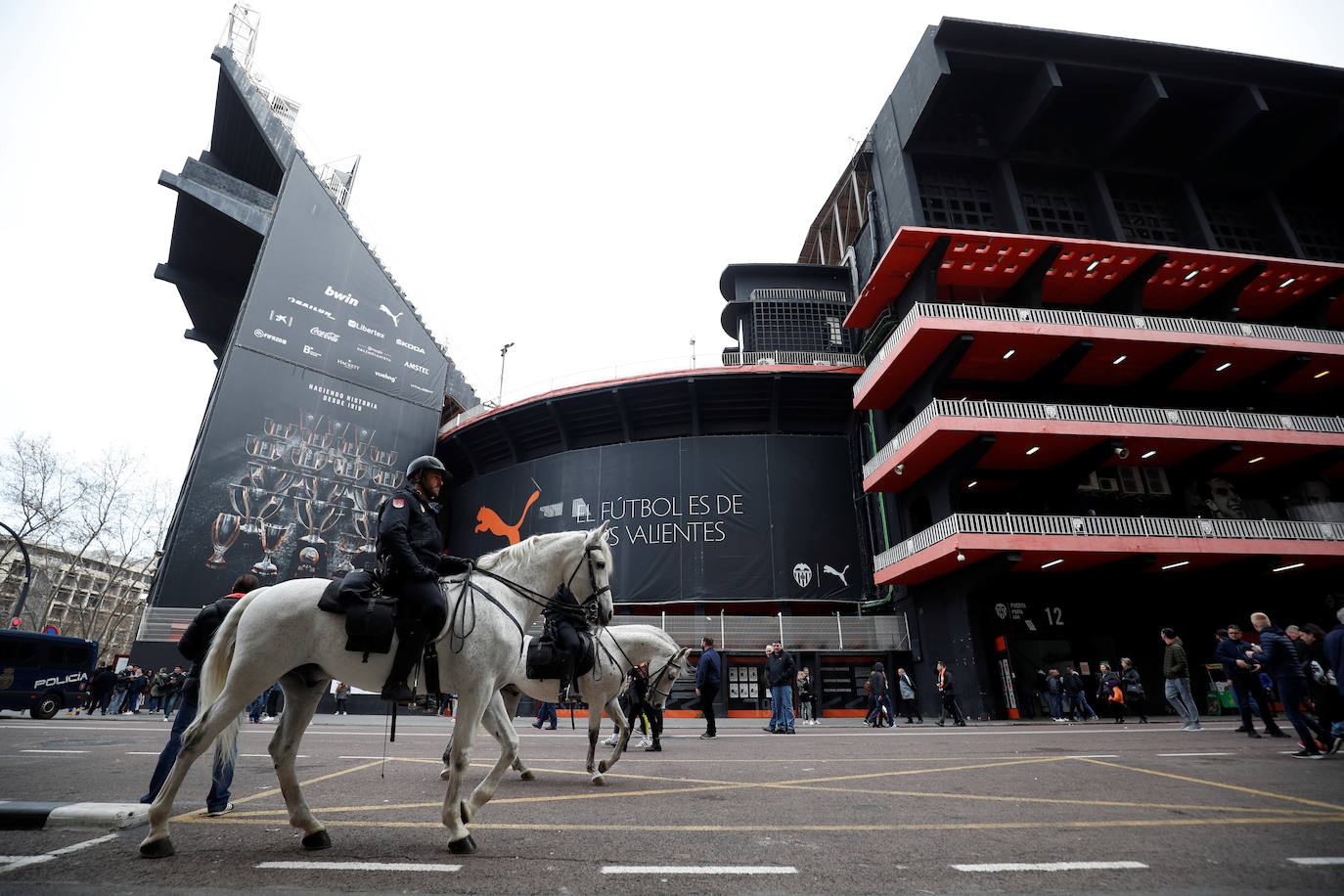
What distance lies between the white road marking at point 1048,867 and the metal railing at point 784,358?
92.6 feet

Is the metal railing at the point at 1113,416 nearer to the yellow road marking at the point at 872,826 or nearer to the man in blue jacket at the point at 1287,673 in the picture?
the man in blue jacket at the point at 1287,673

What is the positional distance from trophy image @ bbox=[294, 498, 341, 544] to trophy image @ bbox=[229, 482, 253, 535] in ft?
5.78

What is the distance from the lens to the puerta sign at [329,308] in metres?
28.8

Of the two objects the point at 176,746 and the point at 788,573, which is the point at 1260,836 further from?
the point at 788,573

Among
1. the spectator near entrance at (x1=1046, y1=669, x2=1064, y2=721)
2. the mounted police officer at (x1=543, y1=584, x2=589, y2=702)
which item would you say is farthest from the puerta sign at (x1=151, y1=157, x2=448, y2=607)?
the spectator near entrance at (x1=1046, y1=669, x2=1064, y2=721)

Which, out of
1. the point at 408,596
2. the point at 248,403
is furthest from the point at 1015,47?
the point at 248,403

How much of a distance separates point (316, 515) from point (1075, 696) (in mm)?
31905

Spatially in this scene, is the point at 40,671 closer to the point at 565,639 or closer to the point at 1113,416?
the point at 565,639

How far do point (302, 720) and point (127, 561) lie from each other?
156 ft

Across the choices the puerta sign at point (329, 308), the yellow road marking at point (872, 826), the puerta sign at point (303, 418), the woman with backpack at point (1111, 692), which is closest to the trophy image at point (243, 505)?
the puerta sign at point (303, 418)

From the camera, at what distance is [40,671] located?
65.0 feet

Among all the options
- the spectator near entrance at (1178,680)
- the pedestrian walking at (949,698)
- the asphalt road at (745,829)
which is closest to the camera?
the asphalt road at (745,829)

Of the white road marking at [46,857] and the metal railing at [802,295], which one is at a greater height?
the metal railing at [802,295]

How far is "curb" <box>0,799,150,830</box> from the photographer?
4.13m
